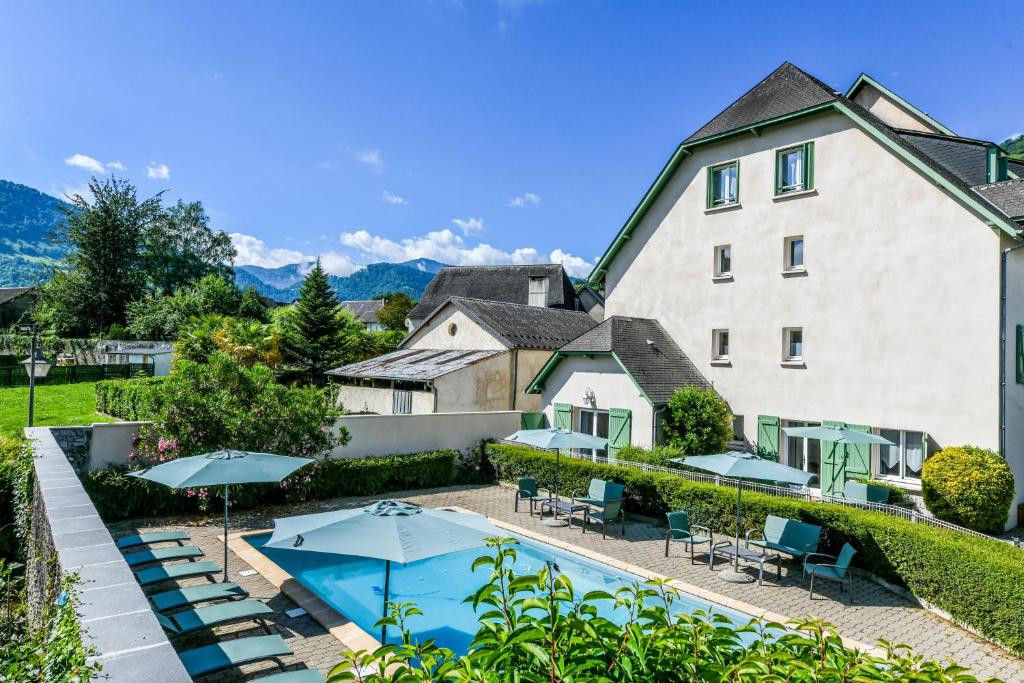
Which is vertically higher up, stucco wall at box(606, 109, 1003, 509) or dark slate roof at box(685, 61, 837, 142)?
dark slate roof at box(685, 61, 837, 142)

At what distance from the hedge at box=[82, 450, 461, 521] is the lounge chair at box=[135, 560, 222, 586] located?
176 inches

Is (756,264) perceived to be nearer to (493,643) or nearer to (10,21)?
(493,643)

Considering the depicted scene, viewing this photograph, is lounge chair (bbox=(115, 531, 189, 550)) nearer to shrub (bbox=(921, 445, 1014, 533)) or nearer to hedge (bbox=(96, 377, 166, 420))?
hedge (bbox=(96, 377, 166, 420))

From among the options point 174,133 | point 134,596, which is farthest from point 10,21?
point 134,596

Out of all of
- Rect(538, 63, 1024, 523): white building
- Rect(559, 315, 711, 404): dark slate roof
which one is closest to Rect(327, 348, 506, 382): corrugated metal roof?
Rect(538, 63, 1024, 523): white building

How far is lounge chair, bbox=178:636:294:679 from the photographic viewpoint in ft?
19.9


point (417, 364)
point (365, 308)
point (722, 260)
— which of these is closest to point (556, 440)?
point (722, 260)

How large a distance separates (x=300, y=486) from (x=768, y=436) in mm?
14258

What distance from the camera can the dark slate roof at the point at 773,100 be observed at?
18.6m

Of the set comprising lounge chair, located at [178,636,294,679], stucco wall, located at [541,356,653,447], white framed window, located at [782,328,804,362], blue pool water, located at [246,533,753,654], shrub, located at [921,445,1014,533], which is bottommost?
blue pool water, located at [246,533,753,654]

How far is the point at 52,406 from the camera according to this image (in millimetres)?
26625

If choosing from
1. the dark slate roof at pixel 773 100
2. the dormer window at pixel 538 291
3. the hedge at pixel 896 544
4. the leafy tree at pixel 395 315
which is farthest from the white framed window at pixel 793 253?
the leafy tree at pixel 395 315

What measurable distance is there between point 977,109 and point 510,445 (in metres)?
18.3

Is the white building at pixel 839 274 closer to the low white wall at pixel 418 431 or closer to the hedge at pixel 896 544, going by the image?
the low white wall at pixel 418 431
